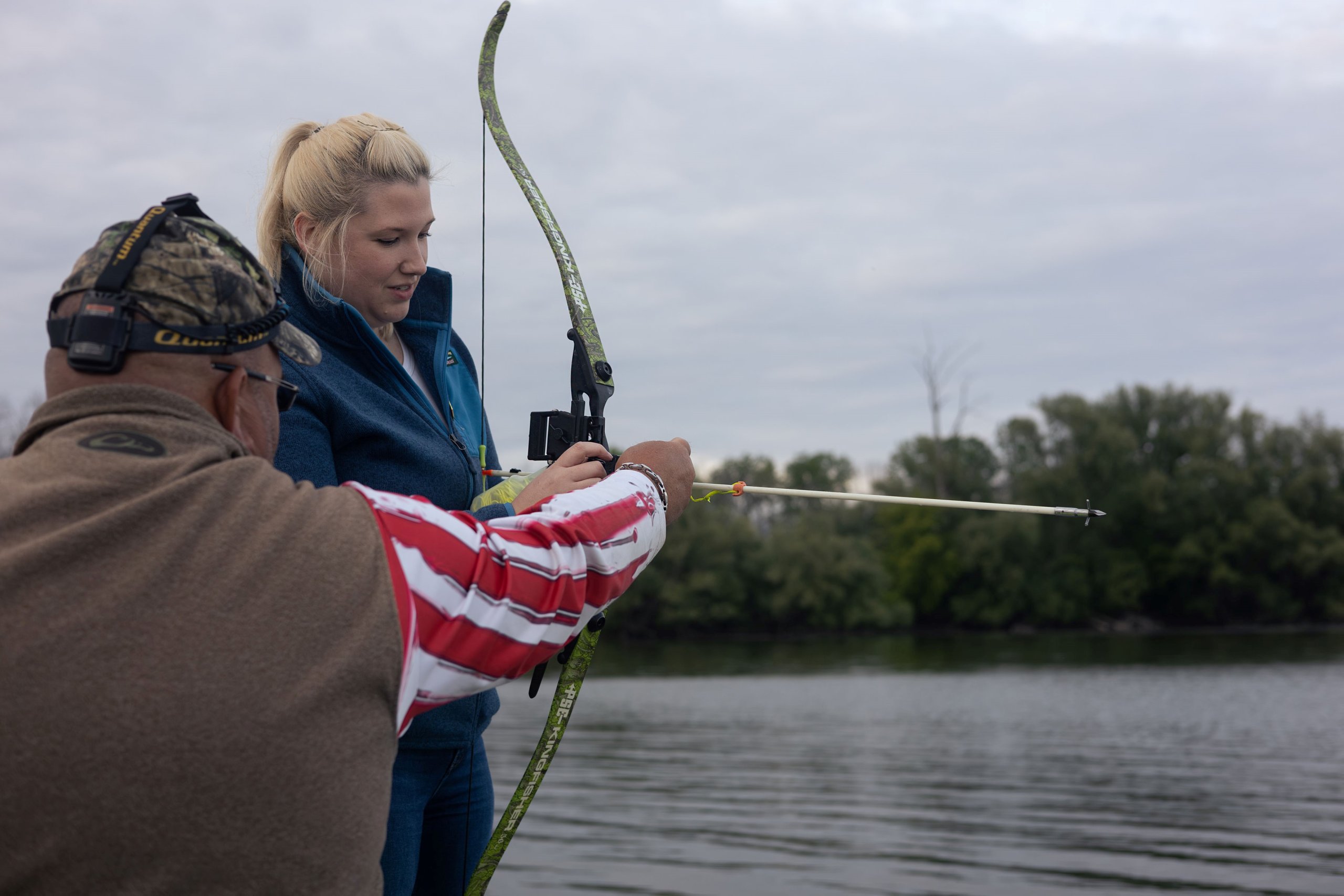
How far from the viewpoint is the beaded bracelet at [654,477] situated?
1.46 m

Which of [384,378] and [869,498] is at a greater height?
[384,378]

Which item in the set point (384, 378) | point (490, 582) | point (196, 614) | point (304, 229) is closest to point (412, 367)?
point (384, 378)

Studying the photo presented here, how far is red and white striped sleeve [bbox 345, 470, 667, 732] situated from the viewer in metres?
1.09

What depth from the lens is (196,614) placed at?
38.2 inches

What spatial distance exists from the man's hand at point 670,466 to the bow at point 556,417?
8.8 inches

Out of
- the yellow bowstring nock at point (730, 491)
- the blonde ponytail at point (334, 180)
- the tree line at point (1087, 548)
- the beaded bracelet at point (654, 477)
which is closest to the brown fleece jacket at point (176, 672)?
the beaded bracelet at point (654, 477)

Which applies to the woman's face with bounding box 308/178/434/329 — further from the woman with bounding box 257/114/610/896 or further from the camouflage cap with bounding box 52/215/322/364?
the camouflage cap with bounding box 52/215/322/364

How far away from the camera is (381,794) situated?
107cm

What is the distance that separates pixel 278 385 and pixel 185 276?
197 millimetres

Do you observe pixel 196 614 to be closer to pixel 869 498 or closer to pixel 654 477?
pixel 654 477

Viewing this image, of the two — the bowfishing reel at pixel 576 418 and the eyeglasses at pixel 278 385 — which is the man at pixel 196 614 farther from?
the bowfishing reel at pixel 576 418

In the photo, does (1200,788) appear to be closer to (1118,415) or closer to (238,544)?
(238,544)

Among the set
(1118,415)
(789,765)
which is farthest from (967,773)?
(1118,415)

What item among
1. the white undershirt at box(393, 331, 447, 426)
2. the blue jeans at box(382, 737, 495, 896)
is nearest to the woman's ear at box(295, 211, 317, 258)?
the white undershirt at box(393, 331, 447, 426)
